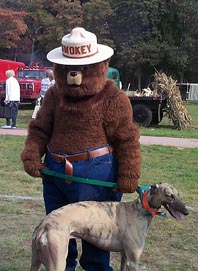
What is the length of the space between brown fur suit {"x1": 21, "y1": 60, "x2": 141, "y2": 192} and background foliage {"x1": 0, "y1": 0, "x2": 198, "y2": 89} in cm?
3680

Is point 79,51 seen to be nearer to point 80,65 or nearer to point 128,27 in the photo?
point 80,65

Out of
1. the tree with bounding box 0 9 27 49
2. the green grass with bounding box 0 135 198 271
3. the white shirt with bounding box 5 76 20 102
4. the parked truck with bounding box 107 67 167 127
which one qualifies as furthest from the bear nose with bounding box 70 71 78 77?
the tree with bounding box 0 9 27 49

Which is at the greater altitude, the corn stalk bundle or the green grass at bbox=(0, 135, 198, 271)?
the corn stalk bundle

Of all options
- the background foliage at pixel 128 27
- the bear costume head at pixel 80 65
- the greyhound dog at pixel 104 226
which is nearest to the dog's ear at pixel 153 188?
the greyhound dog at pixel 104 226

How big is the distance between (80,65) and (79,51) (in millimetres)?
96

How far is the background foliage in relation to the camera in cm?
4109

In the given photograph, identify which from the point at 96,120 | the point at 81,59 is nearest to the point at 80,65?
the point at 81,59

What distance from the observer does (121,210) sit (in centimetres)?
404

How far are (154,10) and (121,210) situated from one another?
39.2m

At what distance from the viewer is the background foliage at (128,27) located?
1618 inches

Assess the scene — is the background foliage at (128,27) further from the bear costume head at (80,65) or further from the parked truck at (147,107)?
the bear costume head at (80,65)

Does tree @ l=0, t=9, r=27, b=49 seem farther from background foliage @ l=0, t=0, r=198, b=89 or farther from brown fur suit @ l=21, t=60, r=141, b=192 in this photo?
brown fur suit @ l=21, t=60, r=141, b=192

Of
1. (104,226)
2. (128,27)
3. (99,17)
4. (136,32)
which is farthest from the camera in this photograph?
(136,32)

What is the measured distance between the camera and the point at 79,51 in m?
3.95
